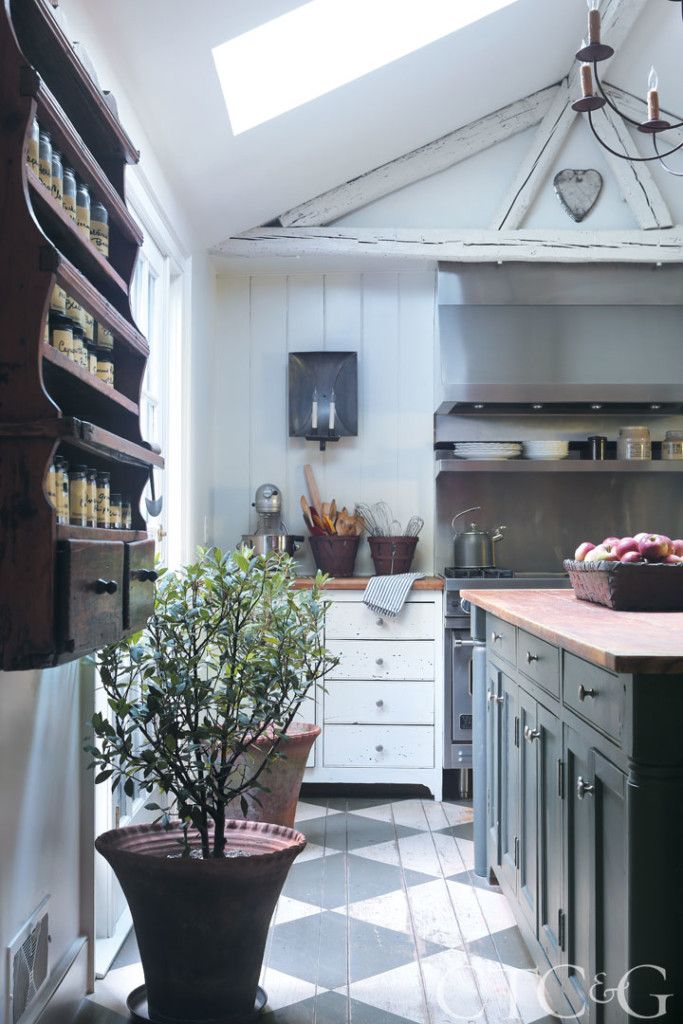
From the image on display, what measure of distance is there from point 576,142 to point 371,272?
118cm

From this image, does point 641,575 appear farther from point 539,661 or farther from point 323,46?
point 323,46

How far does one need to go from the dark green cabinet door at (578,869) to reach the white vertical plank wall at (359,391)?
3.09 m

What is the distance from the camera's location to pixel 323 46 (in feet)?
12.5

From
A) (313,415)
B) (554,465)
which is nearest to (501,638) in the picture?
(554,465)

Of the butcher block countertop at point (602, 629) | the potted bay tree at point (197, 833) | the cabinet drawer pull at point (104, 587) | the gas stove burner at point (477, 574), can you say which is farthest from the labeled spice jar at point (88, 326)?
the gas stove burner at point (477, 574)

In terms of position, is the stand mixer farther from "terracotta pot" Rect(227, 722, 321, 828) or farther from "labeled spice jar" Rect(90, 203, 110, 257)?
"labeled spice jar" Rect(90, 203, 110, 257)

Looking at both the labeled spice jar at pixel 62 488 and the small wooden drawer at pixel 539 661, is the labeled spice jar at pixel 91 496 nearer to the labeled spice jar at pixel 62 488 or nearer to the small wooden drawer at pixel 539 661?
the labeled spice jar at pixel 62 488

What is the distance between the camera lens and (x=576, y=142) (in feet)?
16.6

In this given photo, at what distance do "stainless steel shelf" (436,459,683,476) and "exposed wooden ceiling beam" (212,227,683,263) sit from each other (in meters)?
0.96

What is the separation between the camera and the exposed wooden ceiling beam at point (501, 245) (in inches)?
191

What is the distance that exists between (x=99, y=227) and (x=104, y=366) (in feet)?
0.88

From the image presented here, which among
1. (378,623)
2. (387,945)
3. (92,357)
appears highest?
(92,357)

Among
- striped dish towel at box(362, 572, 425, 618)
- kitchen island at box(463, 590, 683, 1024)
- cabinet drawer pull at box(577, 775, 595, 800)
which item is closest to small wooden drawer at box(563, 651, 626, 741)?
kitchen island at box(463, 590, 683, 1024)

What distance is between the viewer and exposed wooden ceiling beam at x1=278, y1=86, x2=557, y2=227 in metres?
4.88
